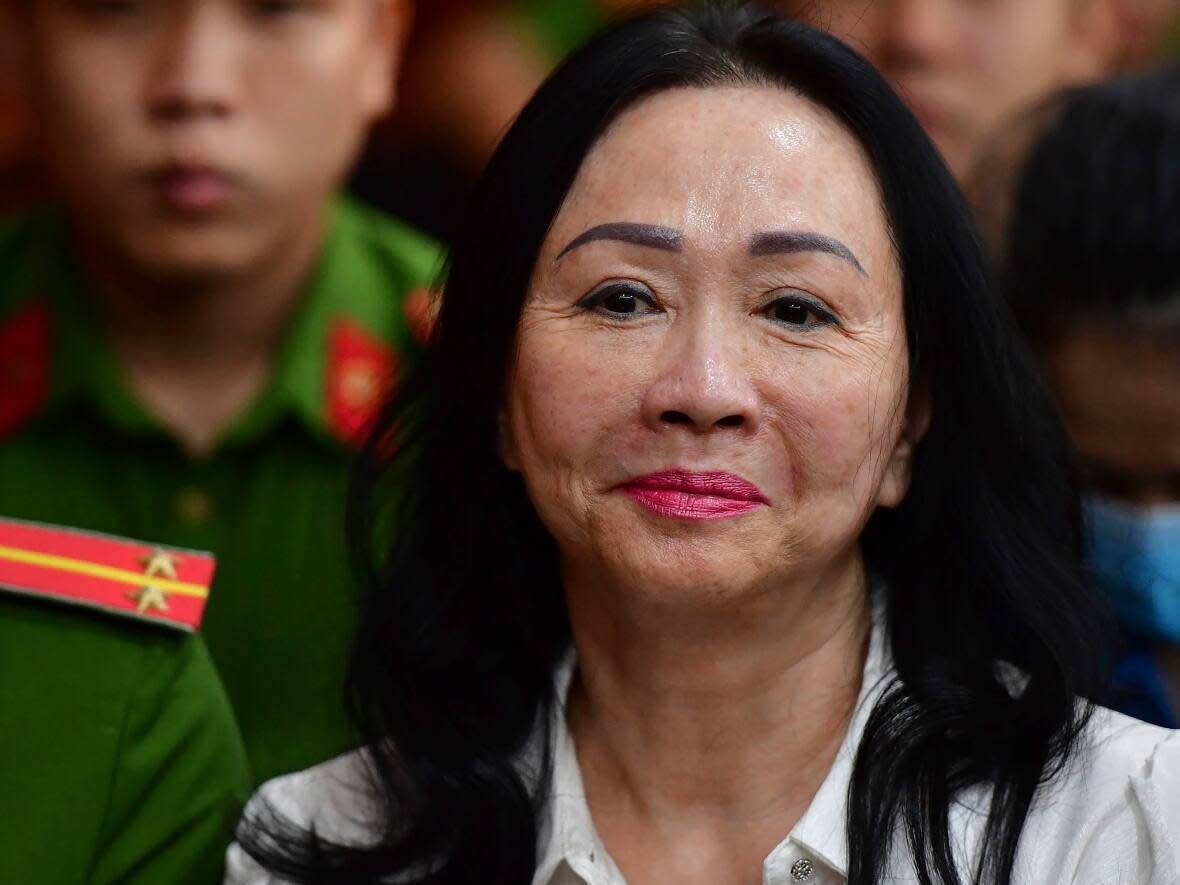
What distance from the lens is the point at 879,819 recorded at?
7.10ft

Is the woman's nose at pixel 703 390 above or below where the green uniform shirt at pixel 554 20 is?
below

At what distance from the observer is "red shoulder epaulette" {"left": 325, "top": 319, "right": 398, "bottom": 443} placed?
3.35 meters

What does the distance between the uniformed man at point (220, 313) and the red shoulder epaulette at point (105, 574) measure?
618mm

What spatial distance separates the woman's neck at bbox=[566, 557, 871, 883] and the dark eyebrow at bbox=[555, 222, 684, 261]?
36cm

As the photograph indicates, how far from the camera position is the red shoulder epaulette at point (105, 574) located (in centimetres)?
248

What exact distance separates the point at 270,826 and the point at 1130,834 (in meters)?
0.92

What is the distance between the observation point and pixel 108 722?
96.0 inches

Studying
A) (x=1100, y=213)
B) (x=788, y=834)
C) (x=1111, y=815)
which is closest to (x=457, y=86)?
(x=1100, y=213)

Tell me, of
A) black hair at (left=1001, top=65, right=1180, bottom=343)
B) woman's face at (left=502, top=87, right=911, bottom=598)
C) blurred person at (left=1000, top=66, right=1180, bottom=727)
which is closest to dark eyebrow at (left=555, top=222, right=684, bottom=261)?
woman's face at (left=502, top=87, right=911, bottom=598)

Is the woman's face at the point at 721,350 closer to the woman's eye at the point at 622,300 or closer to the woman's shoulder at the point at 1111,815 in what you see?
the woman's eye at the point at 622,300

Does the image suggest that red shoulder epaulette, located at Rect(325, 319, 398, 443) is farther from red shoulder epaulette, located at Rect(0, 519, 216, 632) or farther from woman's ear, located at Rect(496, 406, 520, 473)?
woman's ear, located at Rect(496, 406, 520, 473)

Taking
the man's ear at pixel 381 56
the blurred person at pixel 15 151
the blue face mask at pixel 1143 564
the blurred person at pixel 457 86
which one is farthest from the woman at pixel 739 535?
the blurred person at pixel 15 151

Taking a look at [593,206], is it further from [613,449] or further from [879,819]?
[879,819]

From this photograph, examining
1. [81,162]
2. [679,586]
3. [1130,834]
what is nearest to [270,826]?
[679,586]
